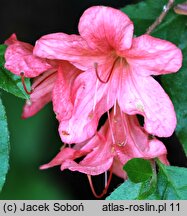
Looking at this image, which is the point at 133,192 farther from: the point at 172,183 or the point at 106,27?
the point at 106,27

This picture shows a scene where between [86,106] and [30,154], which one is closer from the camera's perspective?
[86,106]

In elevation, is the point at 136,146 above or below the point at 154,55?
below

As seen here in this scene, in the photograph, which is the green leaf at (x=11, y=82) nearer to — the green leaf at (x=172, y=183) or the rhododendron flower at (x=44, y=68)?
the rhododendron flower at (x=44, y=68)

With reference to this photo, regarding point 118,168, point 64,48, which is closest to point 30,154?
point 118,168

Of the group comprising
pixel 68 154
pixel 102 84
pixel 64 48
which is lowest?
→ pixel 68 154

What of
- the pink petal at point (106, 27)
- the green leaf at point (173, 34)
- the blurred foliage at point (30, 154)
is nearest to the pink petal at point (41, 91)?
the pink petal at point (106, 27)

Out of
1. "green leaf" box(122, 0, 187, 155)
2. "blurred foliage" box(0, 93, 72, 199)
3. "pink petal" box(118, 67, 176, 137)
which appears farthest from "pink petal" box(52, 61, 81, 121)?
"blurred foliage" box(0, 93, 72, 199)

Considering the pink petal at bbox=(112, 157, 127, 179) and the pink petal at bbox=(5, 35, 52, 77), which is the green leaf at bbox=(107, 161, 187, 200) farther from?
the pink petal at bbox=(5, 35, 52, 77)

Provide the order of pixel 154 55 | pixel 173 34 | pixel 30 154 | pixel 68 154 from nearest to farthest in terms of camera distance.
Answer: pixel 154 55 → pixel 68 154 → pixel 173 34 → pixel 30 154
